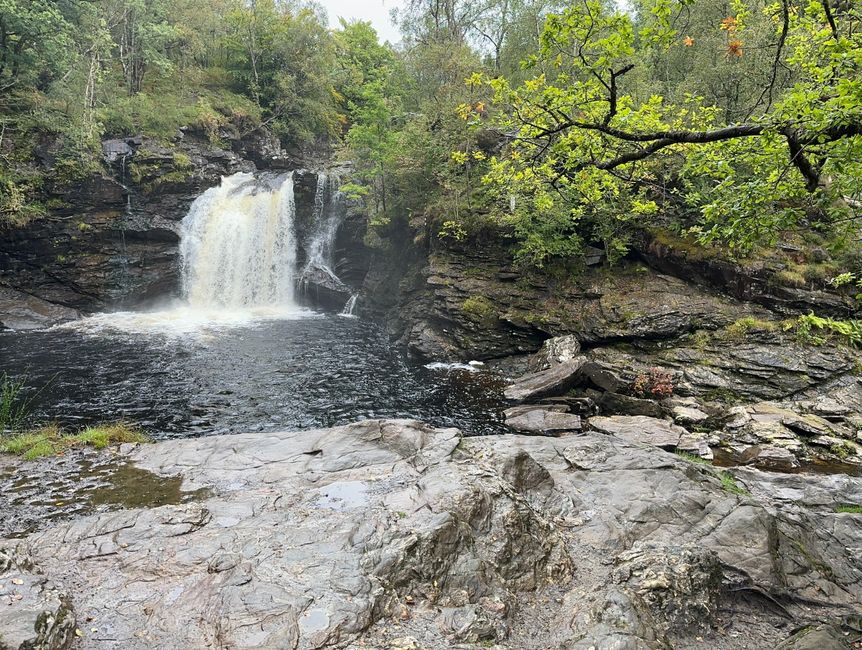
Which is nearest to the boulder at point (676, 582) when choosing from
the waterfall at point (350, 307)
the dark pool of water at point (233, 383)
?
the dark pool of water at point (233, 383)

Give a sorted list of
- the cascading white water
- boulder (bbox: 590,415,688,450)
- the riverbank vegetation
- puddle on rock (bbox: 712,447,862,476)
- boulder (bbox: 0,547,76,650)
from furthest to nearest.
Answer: the cascading white water → boulder (bbox: 590,415,688,450) → puddle on rock (bbox: 712,447,862,476) → the riverbank vegetation → boulder (bbox: 0,547,76,650)

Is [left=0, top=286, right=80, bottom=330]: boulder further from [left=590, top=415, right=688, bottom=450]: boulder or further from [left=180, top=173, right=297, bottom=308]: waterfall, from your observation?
[left=590, top=415, right=688, bottom=450]: boulder

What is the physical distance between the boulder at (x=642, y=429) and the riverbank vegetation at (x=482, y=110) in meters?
5.29

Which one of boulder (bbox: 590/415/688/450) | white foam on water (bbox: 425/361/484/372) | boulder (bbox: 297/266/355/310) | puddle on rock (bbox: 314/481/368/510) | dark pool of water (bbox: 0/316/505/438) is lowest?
dark pool of water (bbox: 0/316/505/438)

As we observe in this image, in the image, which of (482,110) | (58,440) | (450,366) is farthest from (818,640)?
(482,110)

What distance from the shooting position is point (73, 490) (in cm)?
843

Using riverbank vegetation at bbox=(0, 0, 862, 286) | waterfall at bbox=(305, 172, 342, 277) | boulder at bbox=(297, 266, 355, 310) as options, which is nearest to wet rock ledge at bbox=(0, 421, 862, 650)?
riverbank vegetation at bbox=(0, 0, 862, 286)

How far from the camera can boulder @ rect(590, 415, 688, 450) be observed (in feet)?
39.0

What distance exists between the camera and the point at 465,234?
22.1m

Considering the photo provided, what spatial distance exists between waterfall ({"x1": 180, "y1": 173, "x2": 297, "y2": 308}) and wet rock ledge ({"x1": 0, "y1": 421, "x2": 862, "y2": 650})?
21810 mm

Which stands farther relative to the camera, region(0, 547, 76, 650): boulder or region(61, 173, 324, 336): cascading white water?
region(61, 173, 324, 336): cascading white water

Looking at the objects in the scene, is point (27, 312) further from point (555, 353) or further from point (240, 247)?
point (555, 353)

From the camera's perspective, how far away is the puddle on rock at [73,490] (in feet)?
24.8

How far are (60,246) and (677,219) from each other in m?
30.9
